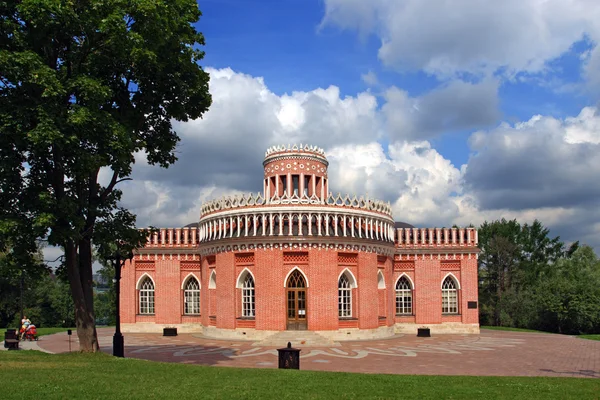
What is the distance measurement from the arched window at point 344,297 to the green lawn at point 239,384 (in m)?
15.9

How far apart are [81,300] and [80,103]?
6264 mm

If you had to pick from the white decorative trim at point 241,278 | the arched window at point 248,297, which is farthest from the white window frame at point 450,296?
the white decorative trim at point 241,278

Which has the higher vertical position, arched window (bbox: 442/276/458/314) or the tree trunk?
the tree trunk

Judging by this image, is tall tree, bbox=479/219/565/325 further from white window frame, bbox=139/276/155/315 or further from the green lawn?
the green lawn

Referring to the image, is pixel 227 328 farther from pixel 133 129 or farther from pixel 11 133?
pixel 11 133

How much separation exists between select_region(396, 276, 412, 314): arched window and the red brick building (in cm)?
7

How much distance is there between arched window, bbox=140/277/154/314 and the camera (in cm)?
3847

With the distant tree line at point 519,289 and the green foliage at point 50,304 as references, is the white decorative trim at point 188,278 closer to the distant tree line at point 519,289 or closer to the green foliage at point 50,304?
the distant tree line at point 519,289

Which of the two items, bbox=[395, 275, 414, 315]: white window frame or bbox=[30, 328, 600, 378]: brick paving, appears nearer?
bbox=[30, 328, 600, 378]: brick paving

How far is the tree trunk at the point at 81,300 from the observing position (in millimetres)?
16828

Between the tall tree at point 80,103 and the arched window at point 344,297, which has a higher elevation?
the tall tree at point 80,103

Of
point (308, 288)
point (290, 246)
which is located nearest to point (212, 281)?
point (290, 246)

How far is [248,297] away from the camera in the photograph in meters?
31.4

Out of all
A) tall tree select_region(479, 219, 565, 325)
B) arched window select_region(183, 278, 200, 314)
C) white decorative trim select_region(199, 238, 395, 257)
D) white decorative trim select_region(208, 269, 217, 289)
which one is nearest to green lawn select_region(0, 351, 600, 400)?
white decorative trim select_region(199, 238, 395, 257)
